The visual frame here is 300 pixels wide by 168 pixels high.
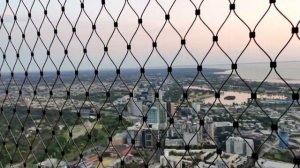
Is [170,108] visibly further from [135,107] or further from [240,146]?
[240,146]

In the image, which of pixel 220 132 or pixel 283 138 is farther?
pixel 220 132

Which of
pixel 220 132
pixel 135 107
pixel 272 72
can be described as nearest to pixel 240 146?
pixel 220 132

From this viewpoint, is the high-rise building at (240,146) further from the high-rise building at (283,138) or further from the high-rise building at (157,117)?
the high-rise building at (157,117)

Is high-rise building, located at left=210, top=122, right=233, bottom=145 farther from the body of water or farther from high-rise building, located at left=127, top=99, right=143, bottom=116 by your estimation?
high-rise building, located at left=127, top=99, right=143, bottom=116

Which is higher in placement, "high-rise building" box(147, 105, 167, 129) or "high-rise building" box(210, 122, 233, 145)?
"high-rise building" box(147, 105, 167, 129)

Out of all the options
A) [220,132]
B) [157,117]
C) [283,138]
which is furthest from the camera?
[157,117]

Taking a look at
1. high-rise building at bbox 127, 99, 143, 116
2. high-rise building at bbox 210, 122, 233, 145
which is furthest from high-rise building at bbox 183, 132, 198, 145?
high-rise building at bbox 127, 99, 143, 116

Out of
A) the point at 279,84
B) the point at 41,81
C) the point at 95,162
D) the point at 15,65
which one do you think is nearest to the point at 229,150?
the point at 279,84

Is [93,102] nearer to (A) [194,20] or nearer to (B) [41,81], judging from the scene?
(B) [41,81]

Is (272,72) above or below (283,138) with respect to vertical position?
above
